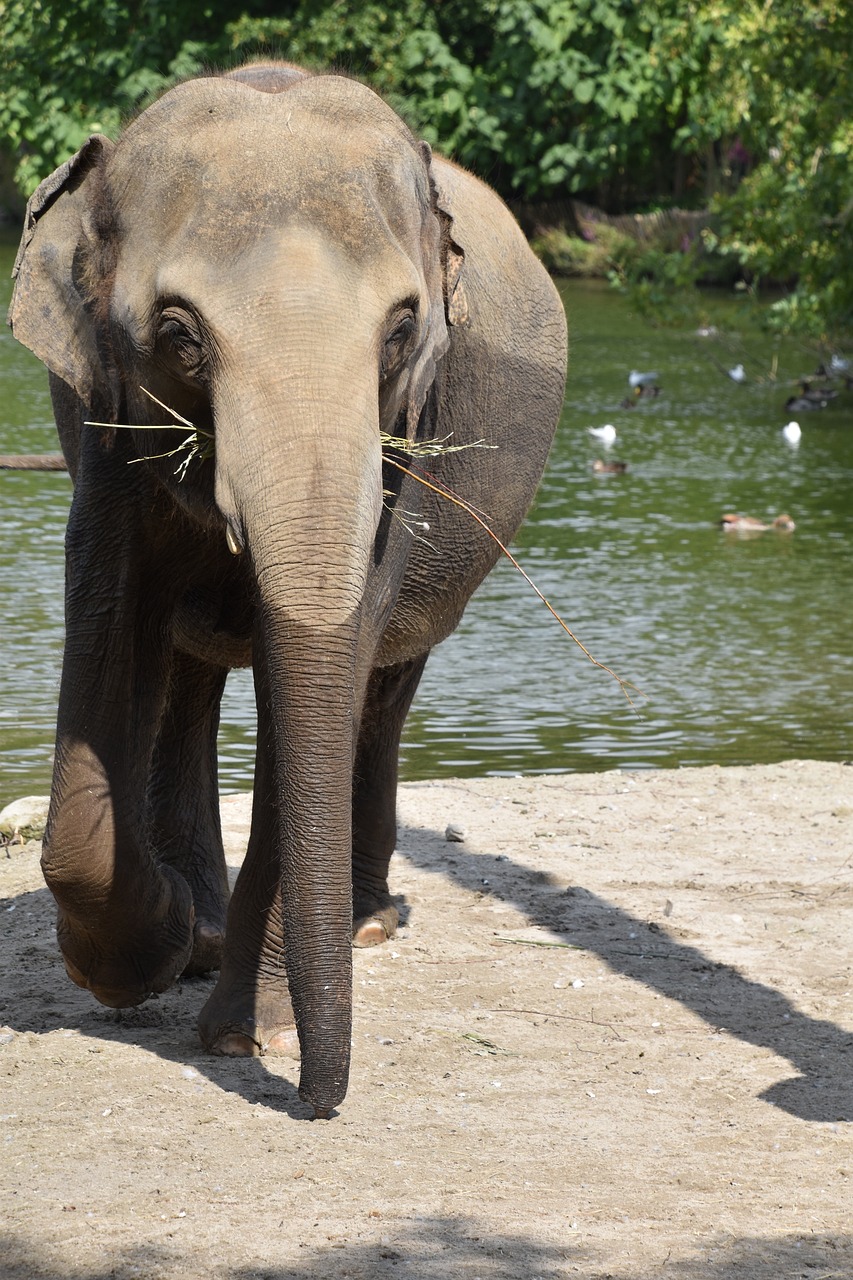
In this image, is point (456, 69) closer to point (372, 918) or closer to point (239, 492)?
point (372, 918)

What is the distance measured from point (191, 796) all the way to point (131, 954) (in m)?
0.86

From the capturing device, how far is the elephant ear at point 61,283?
467 cm

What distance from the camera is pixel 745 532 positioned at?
15211 millimetres

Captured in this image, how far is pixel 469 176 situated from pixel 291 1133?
3.63 metres

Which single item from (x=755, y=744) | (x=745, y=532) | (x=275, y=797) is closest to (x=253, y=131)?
(x=275, y=797)

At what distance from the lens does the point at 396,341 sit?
4.33 metres

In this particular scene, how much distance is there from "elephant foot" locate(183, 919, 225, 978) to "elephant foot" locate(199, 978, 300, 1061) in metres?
0.74

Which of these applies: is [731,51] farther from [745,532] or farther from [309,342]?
[309,342]

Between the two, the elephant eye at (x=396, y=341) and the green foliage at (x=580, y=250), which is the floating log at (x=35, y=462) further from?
the green foliage at (x=580, y=250)

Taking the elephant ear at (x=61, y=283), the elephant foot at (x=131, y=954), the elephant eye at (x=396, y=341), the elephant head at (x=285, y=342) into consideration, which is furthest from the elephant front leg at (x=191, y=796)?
the elephant eye at (x=396, y=341)

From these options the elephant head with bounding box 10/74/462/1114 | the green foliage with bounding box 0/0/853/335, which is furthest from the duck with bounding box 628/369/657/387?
the elephant head with bounding box 10/74/462/1114

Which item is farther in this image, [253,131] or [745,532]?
[745,532]

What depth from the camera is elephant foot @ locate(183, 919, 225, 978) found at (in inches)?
234

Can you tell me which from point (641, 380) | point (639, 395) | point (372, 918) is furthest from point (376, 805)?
point (641, 380)
